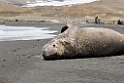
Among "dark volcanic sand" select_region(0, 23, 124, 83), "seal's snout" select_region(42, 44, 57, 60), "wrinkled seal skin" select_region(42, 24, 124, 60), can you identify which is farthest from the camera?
"wrinkled seal skin" select_region(42, 24, 124, 60)

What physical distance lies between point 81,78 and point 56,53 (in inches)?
147

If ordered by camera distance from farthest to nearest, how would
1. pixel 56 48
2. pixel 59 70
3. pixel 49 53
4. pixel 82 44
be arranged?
pixel 82 44, pixel 56 48, pixel 49 53, pixel 59 70

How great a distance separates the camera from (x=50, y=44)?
12.4 metres

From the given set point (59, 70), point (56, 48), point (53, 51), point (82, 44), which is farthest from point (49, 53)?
point (59, 70)

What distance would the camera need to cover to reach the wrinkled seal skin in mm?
12134

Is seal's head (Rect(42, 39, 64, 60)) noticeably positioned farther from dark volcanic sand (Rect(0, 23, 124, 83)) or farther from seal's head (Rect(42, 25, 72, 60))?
dark volcanic sand (Rect(0, 23, 124, 83))

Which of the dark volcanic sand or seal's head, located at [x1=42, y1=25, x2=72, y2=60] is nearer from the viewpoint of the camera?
the dark volcanic sand

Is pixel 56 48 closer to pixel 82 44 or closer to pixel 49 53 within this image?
pixel 49 53

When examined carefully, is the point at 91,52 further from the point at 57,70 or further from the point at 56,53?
the point at 57,70

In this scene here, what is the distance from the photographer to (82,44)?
12508 mm

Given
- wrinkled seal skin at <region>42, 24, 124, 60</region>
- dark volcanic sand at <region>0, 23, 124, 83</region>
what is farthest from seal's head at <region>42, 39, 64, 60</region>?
dark volcanic sand at <region>0, 23, 124, 83</region>

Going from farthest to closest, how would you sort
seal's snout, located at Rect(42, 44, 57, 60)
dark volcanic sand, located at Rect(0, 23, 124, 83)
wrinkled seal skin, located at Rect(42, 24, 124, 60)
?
wrinkled seal skin, located at Rect(42, 24, 124, 60), seal's snout, located at Rect(42, 44, 57, 60), dark volcanic sand, located at Rect(0, 23, 124, 83)

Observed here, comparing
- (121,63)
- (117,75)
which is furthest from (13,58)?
(117,75)

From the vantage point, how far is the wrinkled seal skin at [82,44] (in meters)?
12.1
